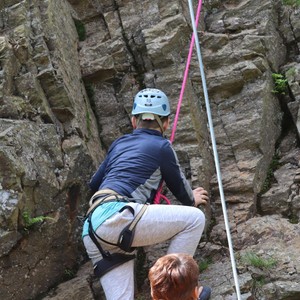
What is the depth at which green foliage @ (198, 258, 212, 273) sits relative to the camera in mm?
5860

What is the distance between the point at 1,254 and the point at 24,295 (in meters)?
0.60

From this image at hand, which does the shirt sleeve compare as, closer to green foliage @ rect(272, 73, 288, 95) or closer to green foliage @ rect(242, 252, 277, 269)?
green foliage @ rect(242, 252, 277, 269)

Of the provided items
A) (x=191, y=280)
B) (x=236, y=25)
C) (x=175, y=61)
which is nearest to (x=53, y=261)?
(x=191, y=280)

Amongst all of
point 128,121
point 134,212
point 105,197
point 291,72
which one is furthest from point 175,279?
point 291,72

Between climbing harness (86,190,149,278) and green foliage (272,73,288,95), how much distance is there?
12.7ft

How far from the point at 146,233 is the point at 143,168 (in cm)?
73

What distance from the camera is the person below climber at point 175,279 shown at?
309cm

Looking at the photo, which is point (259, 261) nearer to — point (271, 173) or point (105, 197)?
point (271, 173)

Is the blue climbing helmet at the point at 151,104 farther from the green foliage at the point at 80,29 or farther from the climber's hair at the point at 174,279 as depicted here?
the green foliage at the point at 80,29

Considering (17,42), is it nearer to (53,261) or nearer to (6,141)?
(6,141)

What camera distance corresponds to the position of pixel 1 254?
5.03 m

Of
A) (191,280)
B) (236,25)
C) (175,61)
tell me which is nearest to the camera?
(191,280)

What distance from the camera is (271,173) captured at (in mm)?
7047

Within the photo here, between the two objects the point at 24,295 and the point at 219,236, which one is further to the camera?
the point at 219,236
